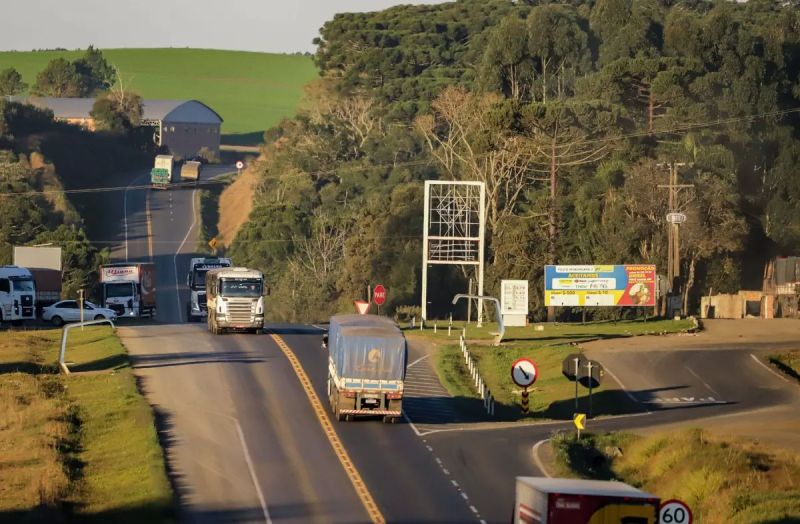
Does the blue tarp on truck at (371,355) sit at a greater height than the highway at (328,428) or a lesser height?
greater

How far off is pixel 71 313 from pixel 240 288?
18.0 metres

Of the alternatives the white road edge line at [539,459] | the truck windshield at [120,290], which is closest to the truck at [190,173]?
the truck windshield at [120,290]

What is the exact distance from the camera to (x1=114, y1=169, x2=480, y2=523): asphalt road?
93.3 feet

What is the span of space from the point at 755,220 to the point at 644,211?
19948 mm

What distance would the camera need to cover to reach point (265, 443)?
35.7 m

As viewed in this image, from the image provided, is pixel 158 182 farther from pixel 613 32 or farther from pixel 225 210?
pixel 613 32

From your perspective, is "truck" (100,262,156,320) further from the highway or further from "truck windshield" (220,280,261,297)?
"truck windshield" (220,280,261,297)

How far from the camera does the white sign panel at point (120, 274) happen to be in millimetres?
73625

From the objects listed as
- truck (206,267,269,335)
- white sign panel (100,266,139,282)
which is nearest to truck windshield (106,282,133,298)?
white sign panel (100,266,139,282)

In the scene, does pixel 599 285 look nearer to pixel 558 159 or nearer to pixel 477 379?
pixel 477 379

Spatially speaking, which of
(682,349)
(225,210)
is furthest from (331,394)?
(225,210)

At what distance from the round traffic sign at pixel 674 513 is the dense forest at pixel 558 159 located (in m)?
60.1

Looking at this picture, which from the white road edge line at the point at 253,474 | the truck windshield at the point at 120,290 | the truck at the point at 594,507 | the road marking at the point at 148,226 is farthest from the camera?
the road marking at the point at 148,226

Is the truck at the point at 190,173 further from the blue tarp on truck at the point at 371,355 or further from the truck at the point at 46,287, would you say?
the blue tarp on truck at the point at 371,355
